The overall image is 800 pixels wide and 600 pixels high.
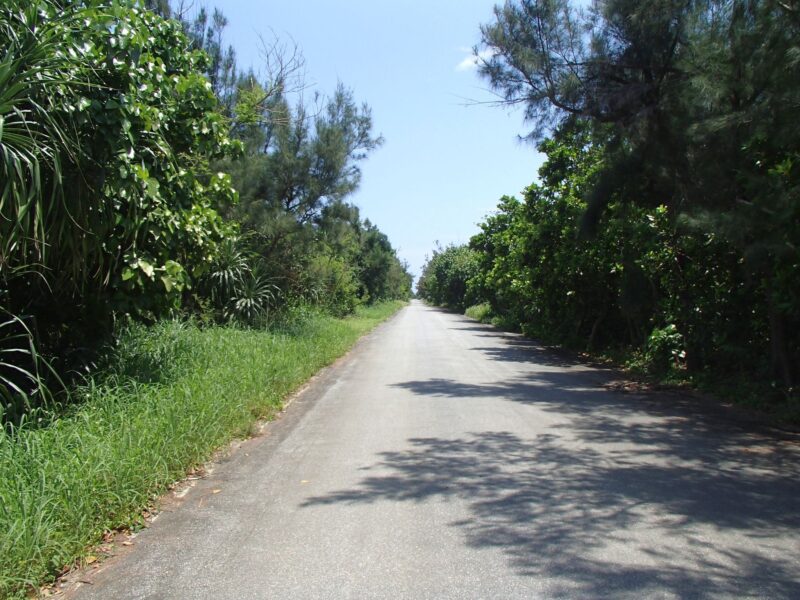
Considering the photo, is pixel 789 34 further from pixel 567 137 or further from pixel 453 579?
pixel 453 579

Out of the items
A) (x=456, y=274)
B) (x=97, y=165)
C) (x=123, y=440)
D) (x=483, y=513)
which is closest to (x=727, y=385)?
(x=483, y=513)

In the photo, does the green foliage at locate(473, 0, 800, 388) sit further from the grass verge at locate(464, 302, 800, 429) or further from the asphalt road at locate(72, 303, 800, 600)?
the asphalt road at locate(72, 303, 800, 600)

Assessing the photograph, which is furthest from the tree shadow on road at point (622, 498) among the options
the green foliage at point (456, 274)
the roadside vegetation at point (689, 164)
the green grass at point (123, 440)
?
the green foliage at point (456, 274)

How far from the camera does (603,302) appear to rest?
19.0m

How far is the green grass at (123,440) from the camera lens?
156 inches

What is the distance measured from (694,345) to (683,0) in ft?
20.3

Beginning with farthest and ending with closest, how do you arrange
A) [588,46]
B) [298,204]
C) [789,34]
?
1. [298,204]
2. [588,46]
3. [789,34]

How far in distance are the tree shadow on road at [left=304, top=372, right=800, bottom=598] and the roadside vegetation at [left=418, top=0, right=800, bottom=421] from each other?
2.71m

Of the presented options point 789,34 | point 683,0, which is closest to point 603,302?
point 683,0

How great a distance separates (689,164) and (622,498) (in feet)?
24.6

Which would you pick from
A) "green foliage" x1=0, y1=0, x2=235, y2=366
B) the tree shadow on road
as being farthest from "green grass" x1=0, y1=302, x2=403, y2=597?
the tree shadow on road

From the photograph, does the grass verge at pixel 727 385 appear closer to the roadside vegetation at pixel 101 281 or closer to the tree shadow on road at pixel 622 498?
the tree shadow on road at pixel 622 498

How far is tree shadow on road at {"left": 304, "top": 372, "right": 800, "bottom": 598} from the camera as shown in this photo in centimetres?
388

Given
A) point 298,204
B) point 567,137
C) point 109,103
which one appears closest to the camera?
point 109,103
